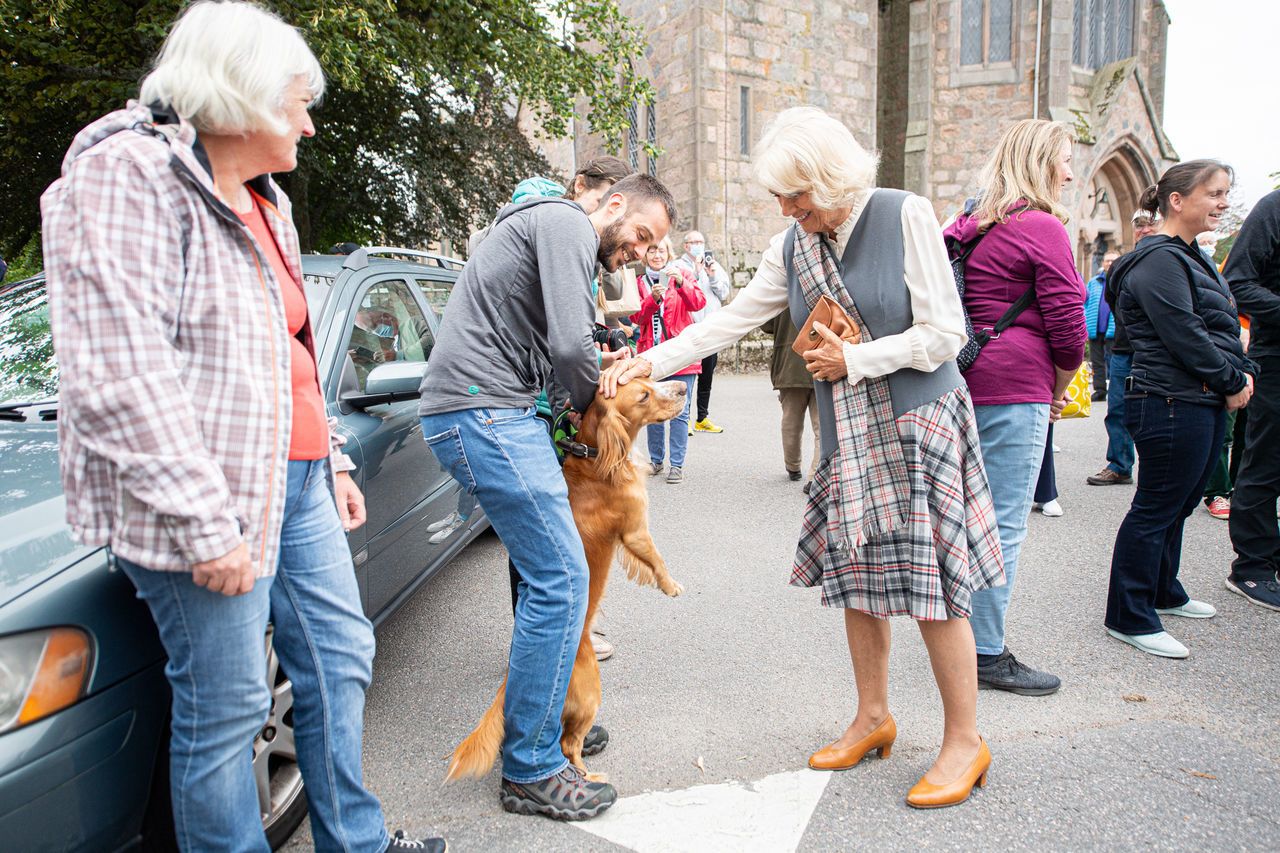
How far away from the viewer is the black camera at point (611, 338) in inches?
117

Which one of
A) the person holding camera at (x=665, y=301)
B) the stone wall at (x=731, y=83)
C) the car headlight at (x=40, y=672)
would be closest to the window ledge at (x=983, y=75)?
the stone wall at (x=731, y=83)

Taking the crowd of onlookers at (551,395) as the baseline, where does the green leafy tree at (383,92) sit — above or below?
above

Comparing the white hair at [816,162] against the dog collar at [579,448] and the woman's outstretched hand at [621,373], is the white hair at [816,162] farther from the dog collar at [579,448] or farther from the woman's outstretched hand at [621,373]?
the dog collar at [579,448]

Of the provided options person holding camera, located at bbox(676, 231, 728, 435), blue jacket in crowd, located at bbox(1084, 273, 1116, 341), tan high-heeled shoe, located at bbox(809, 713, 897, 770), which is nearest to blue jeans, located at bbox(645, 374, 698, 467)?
person holding camera, located at bbox(676, 231, 728, 435)

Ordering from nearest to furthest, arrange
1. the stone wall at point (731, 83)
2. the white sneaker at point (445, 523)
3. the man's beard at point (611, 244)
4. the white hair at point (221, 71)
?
1. the white hair at point (221, 71)
2. the man's beard at point (611, 244)
3. the white sneaker at point (445, 523)
4. the stone wall at point (731, 83)

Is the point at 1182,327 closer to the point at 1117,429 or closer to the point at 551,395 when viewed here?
the point at 551,395

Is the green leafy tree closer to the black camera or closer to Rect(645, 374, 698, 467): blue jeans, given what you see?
Rect(645, 374, 698, 467): blue jeans

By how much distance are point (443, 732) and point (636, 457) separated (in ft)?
4.35

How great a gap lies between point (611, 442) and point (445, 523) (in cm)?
156

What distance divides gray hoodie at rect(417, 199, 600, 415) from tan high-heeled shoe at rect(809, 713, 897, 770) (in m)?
1.50

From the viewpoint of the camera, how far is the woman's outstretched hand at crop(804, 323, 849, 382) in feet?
7.89

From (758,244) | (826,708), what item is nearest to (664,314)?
(826,708)

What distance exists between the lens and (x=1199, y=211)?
3531 mm

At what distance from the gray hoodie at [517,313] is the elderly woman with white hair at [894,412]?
1.10ft
